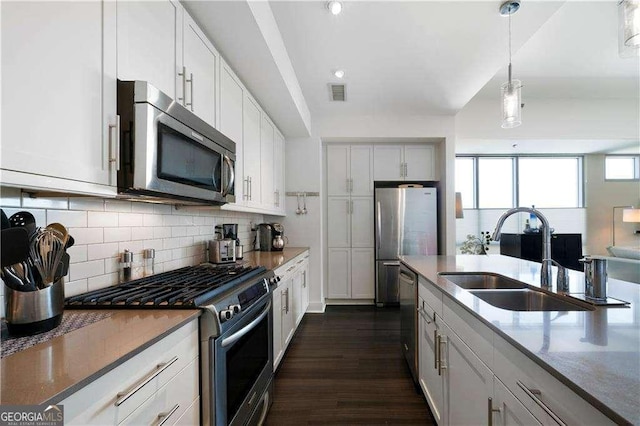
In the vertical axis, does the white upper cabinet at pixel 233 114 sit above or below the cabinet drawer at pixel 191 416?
above

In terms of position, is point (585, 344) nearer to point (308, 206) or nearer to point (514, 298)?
point (514, 298)

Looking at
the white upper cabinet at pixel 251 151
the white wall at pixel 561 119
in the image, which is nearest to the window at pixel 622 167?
the white wall at pixel 561 119

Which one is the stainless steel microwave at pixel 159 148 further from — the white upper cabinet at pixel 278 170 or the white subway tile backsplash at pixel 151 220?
the white upper cabinet at pixel 278 170

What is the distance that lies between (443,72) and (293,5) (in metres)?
→ 1.67

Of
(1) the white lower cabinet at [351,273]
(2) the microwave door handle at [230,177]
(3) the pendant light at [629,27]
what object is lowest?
(1) the white lower cabinet at [351,273]

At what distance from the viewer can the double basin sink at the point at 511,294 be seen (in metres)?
1.37

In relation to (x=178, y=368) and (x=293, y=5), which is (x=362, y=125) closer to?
(x=293, y=5)

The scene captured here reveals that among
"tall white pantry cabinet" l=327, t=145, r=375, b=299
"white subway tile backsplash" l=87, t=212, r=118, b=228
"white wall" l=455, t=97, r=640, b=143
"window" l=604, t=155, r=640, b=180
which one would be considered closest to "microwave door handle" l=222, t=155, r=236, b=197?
"white subway tile backsplash" l=87, t=212, r=118, b=228

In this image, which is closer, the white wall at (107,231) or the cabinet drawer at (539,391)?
the cabinet drawer at (539,391)

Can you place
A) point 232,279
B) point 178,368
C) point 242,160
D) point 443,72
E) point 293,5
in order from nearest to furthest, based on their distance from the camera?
A: point 178,368, point 232,279, point 293,5, point 242,160, point 443,72

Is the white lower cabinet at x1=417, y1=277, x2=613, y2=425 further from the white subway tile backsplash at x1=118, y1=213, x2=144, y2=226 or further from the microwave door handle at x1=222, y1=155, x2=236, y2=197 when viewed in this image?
the white subway tile backsplash at x1=118, y1=213, x2=144, y2=226

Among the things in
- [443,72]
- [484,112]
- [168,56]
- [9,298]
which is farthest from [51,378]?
[484,112]

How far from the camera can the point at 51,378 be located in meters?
0.64

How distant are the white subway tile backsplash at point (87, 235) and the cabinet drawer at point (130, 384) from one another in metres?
0.65
